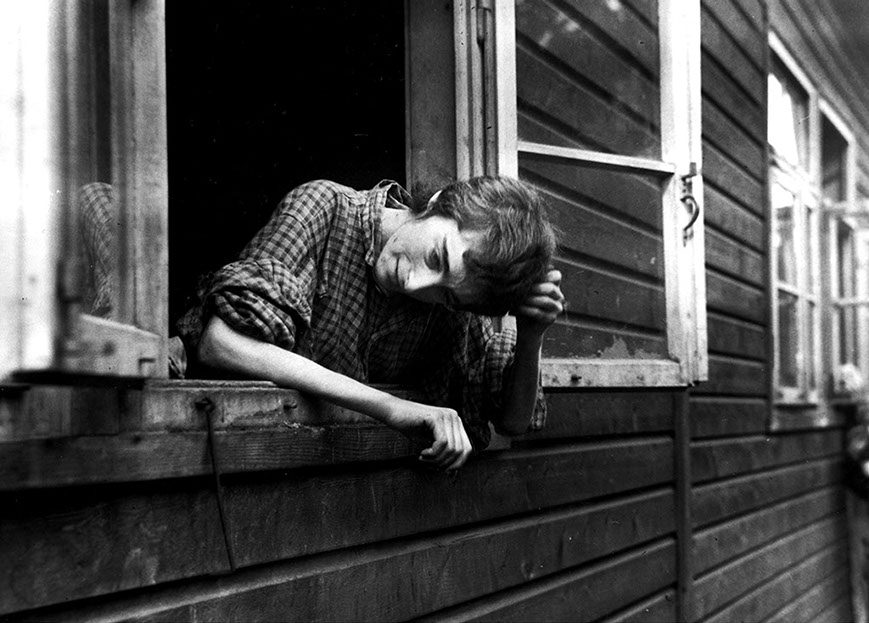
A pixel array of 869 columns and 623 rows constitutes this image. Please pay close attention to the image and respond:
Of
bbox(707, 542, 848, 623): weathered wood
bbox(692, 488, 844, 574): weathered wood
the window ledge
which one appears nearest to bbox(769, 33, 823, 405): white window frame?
bbox(692, 488, 844, 574): weathered wood

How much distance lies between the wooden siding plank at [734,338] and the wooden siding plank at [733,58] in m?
1.17

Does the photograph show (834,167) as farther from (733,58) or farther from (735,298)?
(735,298)

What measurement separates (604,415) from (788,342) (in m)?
3.03

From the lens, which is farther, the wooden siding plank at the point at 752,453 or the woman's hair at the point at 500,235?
the wooden siding plank at the point at 752,453

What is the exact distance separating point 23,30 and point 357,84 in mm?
2079

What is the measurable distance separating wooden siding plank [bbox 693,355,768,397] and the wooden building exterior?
23 millimetres

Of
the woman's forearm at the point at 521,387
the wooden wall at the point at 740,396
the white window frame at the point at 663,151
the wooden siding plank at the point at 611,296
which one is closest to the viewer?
the woman's forearm at the point at 521,387

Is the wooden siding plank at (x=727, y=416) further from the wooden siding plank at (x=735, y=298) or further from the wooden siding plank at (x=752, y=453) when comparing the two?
the wooden siding plank at (x=735, y=298)

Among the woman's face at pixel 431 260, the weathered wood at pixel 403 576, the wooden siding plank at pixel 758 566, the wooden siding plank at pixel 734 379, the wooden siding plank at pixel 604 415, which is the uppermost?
the woman's face at pixel 431 260

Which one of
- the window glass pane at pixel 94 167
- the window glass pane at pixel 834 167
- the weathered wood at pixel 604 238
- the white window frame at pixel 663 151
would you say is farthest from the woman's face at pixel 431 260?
the window glass pane at pixel 834 167

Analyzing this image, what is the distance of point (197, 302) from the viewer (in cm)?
196

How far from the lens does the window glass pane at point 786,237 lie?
19.0ft

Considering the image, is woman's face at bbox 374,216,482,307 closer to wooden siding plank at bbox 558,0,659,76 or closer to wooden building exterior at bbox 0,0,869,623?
wooden building exterior at bbox 0,0,869,623

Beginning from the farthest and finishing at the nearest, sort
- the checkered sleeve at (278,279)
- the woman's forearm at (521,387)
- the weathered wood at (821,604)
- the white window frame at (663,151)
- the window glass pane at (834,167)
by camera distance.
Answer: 1. the window glass pane at (834,167)
2. the weathered wood at (821,604)
3. the white window frame at (663,151)
4. the woman's forearm at (521,387)
5. the checkered sleeve at (278,279)
